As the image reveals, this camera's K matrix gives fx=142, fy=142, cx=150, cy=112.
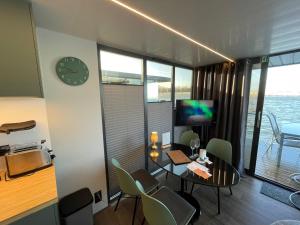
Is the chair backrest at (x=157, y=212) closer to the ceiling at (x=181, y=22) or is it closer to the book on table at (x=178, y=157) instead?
the book on table at (x=178, y=157)

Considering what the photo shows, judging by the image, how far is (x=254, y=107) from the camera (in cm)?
258

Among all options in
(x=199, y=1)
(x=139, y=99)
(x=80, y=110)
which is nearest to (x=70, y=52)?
(x=80, y=110)

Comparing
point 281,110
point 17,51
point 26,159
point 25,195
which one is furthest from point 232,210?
point 17,51

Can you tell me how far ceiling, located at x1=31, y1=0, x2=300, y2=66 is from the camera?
1029 mm

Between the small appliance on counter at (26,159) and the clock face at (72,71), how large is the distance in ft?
2.41

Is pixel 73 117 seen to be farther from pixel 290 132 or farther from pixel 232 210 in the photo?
pixel 290 132

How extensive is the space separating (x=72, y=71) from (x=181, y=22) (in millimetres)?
1242

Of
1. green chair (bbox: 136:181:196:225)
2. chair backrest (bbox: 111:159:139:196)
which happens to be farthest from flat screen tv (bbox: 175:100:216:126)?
chair backrest (bbox: 111:159:139:196)

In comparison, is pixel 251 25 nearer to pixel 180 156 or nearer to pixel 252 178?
pixel 180 156

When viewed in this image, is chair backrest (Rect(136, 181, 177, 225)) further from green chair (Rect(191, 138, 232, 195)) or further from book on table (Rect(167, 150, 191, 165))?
green chair (Rect(191, 138, 232, 195))

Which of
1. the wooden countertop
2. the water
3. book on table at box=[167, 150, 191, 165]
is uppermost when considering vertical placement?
the water

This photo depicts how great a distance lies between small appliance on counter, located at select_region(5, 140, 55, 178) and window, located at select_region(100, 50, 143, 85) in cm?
106

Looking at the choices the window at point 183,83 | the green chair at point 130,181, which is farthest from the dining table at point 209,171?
the window at point 183,83

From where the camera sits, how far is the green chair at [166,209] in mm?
1028
